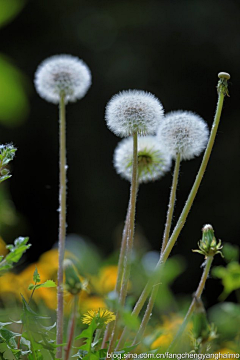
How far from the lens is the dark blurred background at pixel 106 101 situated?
6.40 ft

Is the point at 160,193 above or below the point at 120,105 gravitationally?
below

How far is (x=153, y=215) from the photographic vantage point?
6.49 ft

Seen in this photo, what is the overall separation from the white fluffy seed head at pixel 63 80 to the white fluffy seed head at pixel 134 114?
151mm

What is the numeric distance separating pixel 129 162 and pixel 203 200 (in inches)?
50.4

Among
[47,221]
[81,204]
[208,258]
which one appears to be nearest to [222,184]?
[81,204]

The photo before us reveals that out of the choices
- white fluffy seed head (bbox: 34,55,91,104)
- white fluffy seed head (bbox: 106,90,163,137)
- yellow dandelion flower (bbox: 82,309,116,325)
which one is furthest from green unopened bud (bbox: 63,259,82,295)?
white fluffy seed head (bbox: 34,55,91,104)

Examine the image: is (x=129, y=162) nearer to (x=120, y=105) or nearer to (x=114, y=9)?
(x=120, y=105)

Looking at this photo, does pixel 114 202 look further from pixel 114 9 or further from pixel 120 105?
pixel 120 105

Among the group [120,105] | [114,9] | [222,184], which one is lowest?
[222,184]

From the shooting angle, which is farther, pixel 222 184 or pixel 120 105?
pixel 222 184

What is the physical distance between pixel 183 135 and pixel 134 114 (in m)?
0.07

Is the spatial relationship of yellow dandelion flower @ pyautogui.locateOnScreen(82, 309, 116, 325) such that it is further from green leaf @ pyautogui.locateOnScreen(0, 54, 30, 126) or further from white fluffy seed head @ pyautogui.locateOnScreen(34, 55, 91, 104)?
white fluffy seed head @ pyautogui.locateOnScreen(34, 55, 91, 104)

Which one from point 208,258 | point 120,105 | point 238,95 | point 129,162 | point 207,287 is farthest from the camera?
point 238,95

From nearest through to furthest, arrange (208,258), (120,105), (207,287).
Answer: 1. (208,258)
2. (120,105)
3. (207,287)
